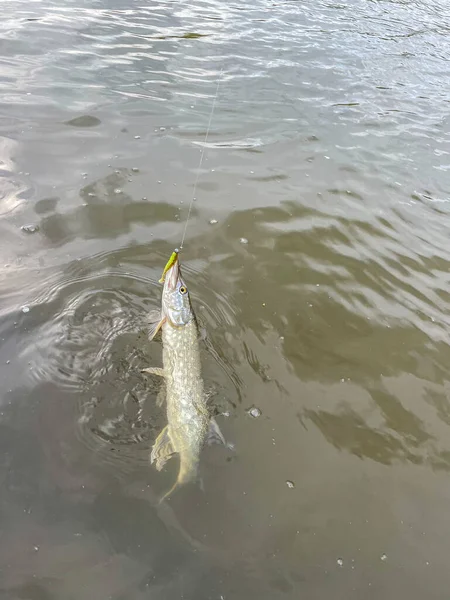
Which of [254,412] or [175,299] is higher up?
[175,299]

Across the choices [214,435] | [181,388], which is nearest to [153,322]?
[181,388]

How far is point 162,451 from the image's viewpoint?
396 cm

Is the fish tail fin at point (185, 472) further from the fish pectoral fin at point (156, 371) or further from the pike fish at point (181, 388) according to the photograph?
the fish pectoral fin at point (156, 371)

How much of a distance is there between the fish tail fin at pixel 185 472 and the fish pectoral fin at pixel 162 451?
0.13 m

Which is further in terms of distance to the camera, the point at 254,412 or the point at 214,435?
the point at 254,412

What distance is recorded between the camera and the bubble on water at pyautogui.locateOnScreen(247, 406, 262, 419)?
4410 mm

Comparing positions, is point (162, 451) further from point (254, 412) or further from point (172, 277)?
point (172, 277)

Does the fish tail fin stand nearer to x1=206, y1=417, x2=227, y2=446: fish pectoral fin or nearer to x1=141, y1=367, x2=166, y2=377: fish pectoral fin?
x1=206, y1=417, x2=227, y2=446: fish pectoral fin

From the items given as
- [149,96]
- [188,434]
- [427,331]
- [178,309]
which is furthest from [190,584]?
[149,96]

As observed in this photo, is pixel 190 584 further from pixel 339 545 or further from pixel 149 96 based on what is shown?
pixel 149 96

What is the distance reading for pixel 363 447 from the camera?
4363 mm

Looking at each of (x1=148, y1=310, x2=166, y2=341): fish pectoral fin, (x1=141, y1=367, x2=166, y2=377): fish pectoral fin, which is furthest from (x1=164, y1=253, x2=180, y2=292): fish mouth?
(x1=141, y1=367, x2=166, y2=377): fish pectoral fin

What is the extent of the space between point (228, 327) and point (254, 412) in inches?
41.7

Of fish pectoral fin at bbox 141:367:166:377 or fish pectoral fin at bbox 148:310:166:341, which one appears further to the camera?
fish pectoral fin at bbox 148:310:166:341
